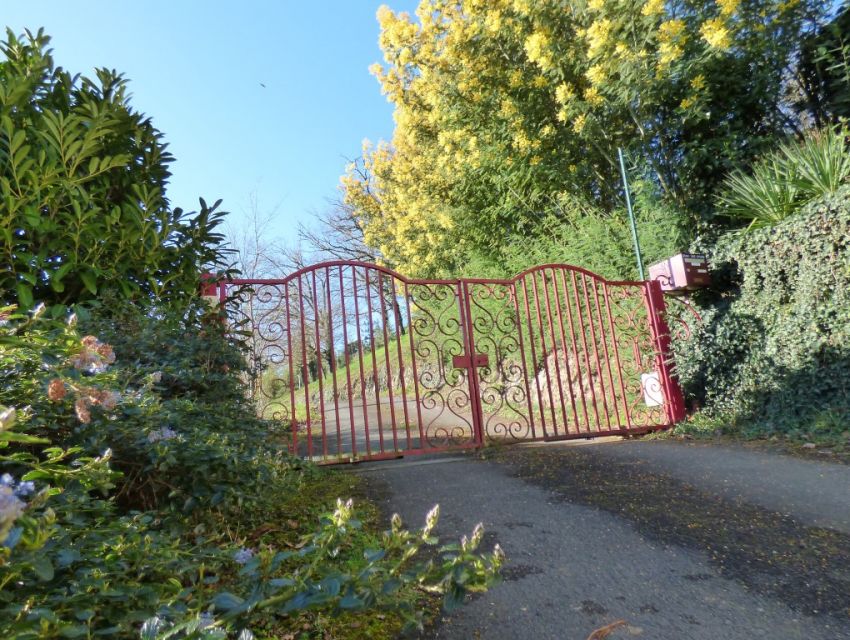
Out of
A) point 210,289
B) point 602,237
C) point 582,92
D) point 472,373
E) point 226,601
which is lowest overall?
point 226,601

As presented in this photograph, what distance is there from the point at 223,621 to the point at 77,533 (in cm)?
44

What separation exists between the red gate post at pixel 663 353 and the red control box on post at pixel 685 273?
14cm

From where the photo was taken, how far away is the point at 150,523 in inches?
46.1

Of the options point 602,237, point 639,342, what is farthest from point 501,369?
point 602,237

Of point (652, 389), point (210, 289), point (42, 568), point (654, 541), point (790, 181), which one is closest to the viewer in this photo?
point (42, 568)

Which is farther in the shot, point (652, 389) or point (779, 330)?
point (652, 389)

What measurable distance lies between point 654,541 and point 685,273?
367 cm

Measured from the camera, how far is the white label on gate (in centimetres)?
517

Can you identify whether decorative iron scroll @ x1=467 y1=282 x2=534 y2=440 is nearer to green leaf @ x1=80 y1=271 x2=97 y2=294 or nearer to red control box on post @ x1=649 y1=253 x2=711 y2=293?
red control box on post @ x1=649 y1=253 x2=711 y2=293

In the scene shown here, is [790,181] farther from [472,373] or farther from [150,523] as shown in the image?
[150,523]

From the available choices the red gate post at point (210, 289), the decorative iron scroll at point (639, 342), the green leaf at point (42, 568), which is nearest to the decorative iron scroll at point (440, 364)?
the red gate post at point (210, 289)

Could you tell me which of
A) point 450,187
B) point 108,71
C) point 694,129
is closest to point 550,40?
point 694,129

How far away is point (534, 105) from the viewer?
644 centimetres

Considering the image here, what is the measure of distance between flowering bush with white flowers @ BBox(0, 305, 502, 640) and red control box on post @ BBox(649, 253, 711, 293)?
13.8ft
